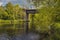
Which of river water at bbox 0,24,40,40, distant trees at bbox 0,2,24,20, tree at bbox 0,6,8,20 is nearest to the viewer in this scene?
river water at bbox 0,24,40,40

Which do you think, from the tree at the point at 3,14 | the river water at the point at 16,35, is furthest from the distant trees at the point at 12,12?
the river water at the point at 16,35

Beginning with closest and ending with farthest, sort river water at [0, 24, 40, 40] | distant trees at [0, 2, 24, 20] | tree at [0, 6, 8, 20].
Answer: river water at [0, 24, 40, 40], tree at [0, 6, 8, 20], distant trees at [0, 2, 24, 20]

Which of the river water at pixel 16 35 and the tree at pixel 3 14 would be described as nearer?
the river water at pixel 16 35

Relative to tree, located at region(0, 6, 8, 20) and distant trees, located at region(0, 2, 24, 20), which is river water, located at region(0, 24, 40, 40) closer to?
tree, located at region(0, 6, 8, 20)

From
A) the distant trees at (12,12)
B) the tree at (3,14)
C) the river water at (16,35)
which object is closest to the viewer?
the river water at (16,35)

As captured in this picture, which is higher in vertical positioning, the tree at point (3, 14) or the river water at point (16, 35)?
the tree at point (3, 14)

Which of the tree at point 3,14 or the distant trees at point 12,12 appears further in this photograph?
the distant trees at point 12,12

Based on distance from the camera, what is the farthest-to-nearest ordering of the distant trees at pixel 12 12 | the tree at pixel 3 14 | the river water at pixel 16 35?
the distant trees at pixel 12 12, the tree at pixel 3 14, the river water at pixel 16 35

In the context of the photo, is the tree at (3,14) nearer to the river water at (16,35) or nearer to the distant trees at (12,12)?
the distant trees at (12,12)

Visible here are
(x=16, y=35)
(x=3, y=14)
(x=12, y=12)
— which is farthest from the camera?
(x=12, y=12)

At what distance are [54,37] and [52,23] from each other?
1.27 meters

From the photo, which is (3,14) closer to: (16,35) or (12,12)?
(12,12)

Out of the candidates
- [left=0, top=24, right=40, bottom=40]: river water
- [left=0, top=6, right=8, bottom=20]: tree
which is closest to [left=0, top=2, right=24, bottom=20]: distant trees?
[left=0, top=6, right=8, bottom=20]: tree

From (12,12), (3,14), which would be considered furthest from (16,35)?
(12,12)
